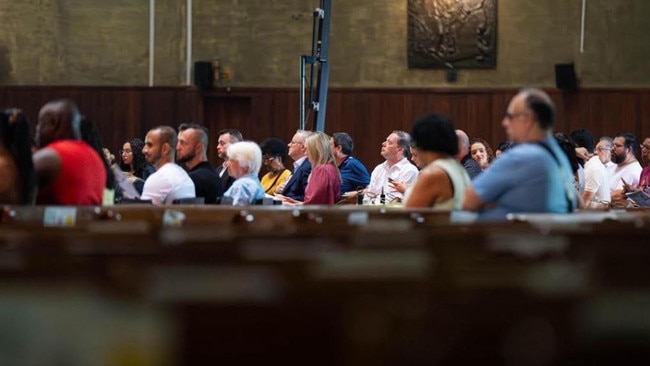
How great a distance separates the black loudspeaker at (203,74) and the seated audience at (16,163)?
1167 centimetres

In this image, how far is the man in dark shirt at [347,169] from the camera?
38.9 ft

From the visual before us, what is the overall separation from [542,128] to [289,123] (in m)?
12.1

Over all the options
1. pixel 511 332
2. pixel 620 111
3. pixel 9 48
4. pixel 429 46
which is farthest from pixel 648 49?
pixel 511 332

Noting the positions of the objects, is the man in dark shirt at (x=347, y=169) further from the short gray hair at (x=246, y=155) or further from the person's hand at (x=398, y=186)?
the short gray hair at (x=246, y=155)

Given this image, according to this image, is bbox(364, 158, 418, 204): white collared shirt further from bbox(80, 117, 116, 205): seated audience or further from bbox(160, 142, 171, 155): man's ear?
bbox(80, 117, 116, 205): seated audience

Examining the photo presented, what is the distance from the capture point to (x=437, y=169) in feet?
18.4

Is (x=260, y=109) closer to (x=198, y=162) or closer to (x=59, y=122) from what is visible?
(x=198, y=162)

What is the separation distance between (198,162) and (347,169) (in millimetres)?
3308

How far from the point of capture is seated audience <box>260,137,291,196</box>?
11164 mm

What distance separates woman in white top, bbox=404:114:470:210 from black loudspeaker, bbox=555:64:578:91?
1118 centimetres

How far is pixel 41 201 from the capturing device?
18.6 ft

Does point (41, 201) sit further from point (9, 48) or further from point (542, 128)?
point (9, 48)

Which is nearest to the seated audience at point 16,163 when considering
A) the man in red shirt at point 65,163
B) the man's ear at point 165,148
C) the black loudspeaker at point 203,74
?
the man in red shirt at point 65,163

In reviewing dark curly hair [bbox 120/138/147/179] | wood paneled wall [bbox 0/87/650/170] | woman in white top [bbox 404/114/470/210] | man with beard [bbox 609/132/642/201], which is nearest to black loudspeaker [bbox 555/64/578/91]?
wood paneled wall [bbox 0/87/650/170]
